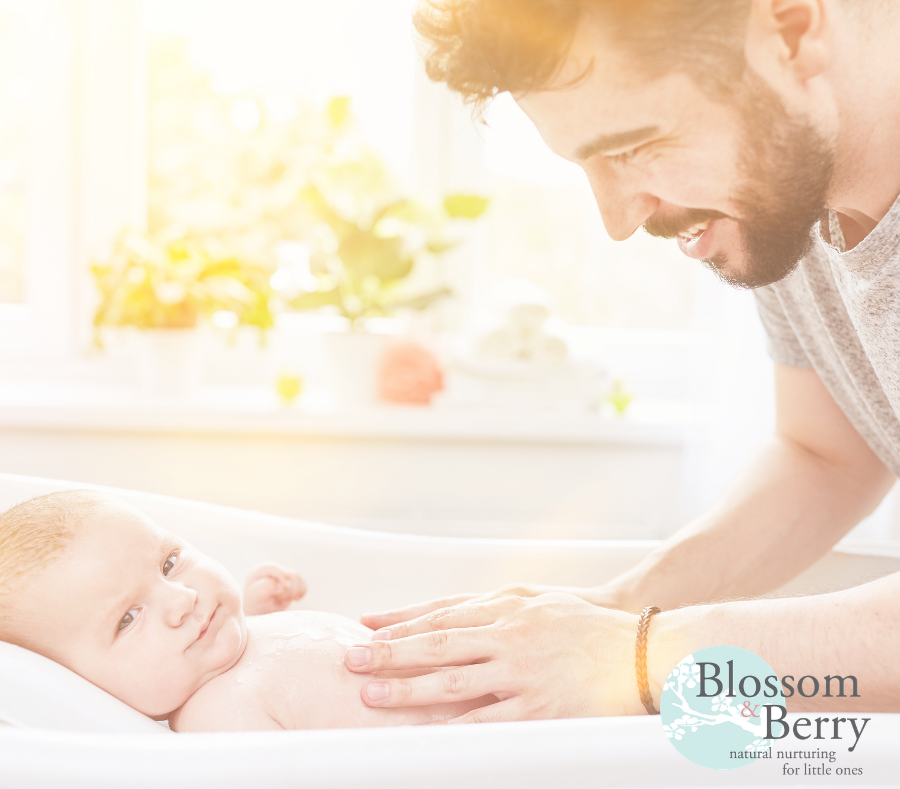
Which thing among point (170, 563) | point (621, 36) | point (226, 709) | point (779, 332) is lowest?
point (226, 709)

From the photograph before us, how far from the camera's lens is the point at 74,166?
204 cm

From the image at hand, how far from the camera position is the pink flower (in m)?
1.84

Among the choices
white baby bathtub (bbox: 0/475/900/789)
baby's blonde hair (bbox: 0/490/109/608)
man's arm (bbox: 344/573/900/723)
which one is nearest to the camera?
white baby bathtub (bbox: 0/475/900/789)

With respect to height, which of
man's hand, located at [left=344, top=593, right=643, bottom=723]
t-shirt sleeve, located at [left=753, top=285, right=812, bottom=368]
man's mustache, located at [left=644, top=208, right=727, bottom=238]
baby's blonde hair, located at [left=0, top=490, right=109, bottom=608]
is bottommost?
man's hand, located at [left=344, top=593, right=643, bottom=723]

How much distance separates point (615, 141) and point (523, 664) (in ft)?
1.58

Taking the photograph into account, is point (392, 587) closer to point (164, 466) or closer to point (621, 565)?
point (621, 565)

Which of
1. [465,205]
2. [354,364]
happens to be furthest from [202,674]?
[465,205]

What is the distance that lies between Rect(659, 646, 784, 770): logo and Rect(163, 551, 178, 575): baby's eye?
53cm

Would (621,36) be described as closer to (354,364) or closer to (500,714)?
(500,714)

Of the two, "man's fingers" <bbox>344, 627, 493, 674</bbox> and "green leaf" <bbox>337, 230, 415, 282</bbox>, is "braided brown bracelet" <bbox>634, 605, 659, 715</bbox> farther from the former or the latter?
"green leaf" <bbox>337, 230, 415, 282</bbox>

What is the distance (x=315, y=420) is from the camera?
175 centimetres

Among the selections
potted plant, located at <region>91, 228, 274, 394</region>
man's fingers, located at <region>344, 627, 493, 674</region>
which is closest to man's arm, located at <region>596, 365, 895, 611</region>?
man's fingers, located at <region>344, 627, 493, 674</region>

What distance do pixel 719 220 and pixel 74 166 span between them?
170cm

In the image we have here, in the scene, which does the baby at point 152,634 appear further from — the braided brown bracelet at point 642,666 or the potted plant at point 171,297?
the potted plant at point 171,297
